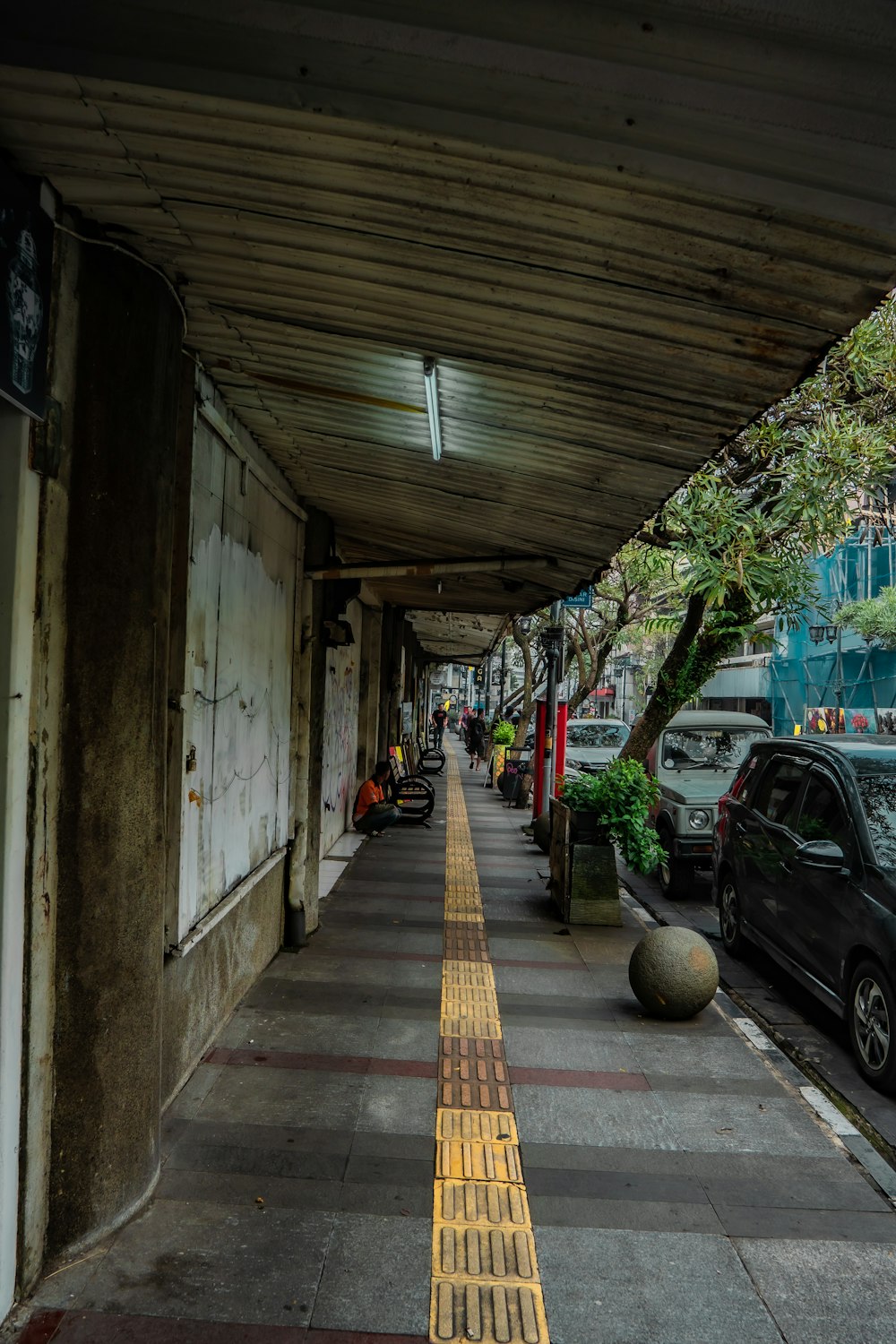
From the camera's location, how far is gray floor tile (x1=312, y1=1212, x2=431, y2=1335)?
10.1 ft

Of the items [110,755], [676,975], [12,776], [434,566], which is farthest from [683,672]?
[12,776]

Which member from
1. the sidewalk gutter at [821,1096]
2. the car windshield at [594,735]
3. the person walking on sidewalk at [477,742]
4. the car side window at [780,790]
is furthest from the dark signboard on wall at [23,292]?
the person walking on sidewalk at [477,742]

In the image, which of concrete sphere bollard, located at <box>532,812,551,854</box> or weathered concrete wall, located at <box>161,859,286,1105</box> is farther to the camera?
concrete sphere bollard, located at <box>532,812,551,854</box>

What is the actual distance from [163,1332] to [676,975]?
380 centimetres

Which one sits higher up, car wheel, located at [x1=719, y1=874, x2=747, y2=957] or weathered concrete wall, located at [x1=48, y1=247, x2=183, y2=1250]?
weathered concrete wall, located at [x1=48, y1=247, x2=183, y2=1250]

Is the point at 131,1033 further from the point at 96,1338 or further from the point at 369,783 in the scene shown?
the point at 369,783

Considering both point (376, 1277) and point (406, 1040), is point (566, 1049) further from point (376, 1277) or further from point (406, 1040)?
point (376, 1277)

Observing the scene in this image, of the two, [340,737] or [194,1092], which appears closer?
[194,1092]

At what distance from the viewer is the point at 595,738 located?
62.5ft

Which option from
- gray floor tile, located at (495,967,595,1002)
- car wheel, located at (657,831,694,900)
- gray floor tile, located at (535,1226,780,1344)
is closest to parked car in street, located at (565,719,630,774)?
car wheel, located at (657,831,694,900)

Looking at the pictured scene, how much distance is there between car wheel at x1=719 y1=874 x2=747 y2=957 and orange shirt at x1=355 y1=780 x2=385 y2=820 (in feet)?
19.2

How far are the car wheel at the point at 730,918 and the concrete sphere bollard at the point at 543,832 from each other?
3985 mm

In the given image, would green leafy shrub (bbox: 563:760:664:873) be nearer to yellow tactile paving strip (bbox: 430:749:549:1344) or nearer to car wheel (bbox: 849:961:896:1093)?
yellow tactile paving strip (bbox: 430:749:549:1344)

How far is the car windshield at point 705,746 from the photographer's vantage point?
12.0 m
